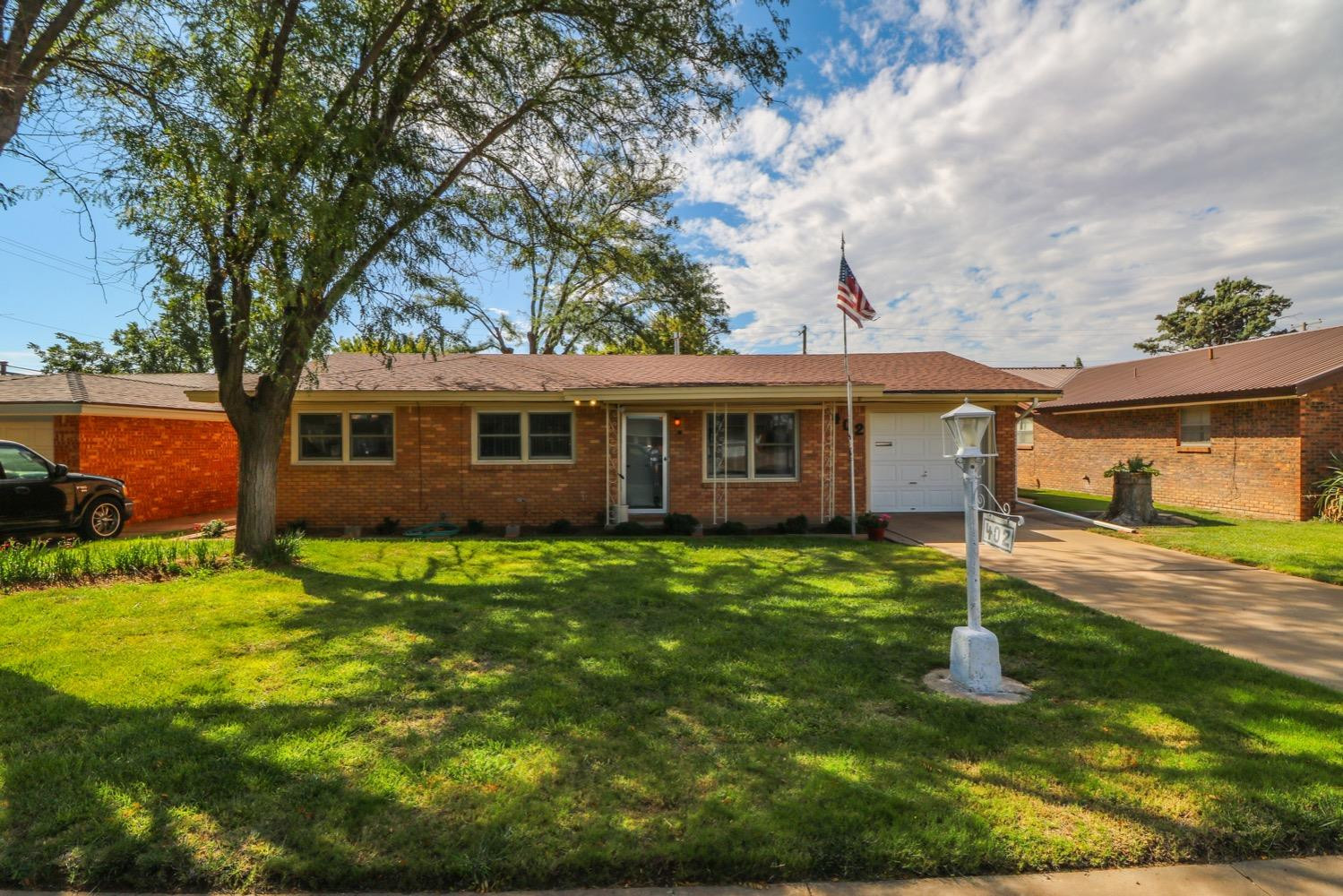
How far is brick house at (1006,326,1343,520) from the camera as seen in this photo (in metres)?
11.4

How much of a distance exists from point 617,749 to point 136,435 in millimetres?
14280

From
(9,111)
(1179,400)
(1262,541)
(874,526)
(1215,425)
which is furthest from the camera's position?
(1179,400)

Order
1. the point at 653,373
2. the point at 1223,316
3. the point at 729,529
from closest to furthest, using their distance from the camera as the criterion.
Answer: the point at 729,529, the point at 653,373, the point at 1223,316

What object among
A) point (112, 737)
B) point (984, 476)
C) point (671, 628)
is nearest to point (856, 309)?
point (984, 476)

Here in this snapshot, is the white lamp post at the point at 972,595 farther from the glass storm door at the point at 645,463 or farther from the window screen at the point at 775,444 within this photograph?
the glass storm door at the point at 645,463

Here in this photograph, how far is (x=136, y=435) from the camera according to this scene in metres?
12.6

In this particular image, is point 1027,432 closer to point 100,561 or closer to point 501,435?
point 501,435

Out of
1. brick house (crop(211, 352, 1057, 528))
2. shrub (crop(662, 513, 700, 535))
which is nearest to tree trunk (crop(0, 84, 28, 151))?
brick house (crop(211, 352, 1057, 528))

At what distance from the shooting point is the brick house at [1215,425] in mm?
11445

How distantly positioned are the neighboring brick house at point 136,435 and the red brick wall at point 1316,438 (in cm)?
2071

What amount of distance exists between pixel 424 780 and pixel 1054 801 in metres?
2.95

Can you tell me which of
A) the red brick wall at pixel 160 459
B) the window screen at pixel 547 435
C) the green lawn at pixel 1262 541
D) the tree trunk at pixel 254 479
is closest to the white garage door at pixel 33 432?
the red brick wall at pixel 160 459

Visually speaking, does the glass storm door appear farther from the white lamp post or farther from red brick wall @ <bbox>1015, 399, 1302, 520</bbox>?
red brick wall @ <bbox>1015, 399, 1302, 520</bbox>

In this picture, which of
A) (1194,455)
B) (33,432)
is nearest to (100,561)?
(33,432)
